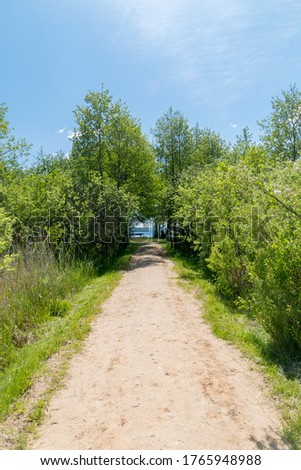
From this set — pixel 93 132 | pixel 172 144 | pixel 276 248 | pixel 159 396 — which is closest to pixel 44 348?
pixel 159 396

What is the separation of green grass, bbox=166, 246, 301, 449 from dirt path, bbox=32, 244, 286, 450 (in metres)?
0.16

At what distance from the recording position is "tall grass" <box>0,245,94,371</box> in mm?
6527

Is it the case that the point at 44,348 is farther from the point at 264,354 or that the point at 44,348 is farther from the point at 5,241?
the point at 264,354

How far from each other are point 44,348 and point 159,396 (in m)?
2.64

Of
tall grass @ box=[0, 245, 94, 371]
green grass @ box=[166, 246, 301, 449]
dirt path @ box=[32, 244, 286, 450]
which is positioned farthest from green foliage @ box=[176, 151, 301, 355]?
tall grass @ box=[0, 245, 94, 371]

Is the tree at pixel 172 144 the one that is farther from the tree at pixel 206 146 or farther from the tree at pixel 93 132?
the tree at pixel 93 132

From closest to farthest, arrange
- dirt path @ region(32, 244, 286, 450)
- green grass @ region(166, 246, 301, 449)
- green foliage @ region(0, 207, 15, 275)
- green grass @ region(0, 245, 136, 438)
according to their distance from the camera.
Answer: dirt path @ region(32, 244, 286, 450) → green grass @ region(166, 246, 301, 449) → green grass @ region(0, 245, 136, 438) → green foliage @ region(0, 207, 15, 275)

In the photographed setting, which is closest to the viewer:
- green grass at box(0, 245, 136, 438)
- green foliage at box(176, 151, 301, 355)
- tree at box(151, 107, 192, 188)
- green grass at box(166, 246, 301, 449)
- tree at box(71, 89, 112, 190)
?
green grass at box(166, 246, 301, 449)

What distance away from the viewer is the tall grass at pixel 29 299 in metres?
6.53

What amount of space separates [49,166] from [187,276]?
109 ft

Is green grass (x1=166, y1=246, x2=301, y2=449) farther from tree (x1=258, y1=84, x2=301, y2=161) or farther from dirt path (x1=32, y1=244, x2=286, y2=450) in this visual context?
tree (x1=258, y1=84, x2=301, y2=161)

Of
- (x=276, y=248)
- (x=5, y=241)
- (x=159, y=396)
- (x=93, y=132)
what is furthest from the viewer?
(x=93, y=132)

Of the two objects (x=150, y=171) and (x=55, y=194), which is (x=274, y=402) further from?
(x=150, y=171)

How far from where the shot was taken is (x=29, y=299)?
7.80 metres
